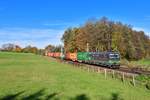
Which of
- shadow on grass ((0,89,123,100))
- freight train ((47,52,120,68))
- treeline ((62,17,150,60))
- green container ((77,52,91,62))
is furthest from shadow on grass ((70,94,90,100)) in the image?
treeline ((62,17,150,60))

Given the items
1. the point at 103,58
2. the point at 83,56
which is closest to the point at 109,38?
the point at 83,56

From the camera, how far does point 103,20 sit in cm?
9688

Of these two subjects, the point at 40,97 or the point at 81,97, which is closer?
the point at 40,97

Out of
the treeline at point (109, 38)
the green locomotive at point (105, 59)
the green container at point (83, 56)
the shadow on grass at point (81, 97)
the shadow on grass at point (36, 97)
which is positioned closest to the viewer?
the shadow on grass at point (36, 97)

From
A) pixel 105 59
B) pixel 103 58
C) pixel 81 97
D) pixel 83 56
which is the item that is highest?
pixel 83 56

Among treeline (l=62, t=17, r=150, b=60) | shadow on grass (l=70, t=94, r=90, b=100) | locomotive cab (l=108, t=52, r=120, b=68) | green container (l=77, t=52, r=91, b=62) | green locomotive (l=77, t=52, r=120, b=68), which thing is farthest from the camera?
treeline (l=62, t=17, r=150, b=60)

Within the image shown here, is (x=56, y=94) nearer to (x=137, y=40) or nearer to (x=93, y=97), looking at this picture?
(x=93, y=97)

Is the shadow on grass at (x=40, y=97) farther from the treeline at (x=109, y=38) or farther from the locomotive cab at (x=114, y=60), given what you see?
the treeline at (x=109, y=38)

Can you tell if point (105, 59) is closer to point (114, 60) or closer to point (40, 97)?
point (114, 60)

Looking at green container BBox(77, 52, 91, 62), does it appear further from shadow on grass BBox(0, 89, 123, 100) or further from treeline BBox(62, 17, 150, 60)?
shadow on grass BBox(0, 89, 123, 100)

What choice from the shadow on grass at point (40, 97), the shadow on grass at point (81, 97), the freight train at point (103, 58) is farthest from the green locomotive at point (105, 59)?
the shadow on grass at point (81, 97)

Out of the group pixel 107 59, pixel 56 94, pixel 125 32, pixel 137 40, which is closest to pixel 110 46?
pixel 125 32

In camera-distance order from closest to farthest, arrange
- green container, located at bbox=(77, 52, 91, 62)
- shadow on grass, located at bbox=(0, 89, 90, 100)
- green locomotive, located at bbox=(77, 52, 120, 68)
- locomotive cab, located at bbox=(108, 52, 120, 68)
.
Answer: shadow on grass, located at bbox=(0, 89, 90, 100) → locomotive cab, located at bbox=(108, 52, 120, 68) → green locomotive, located at bbox=(77, 52, 120, 68) → green container, located at bbox=(77, 52, 91, 62)

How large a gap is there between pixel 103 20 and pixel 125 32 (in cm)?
773
